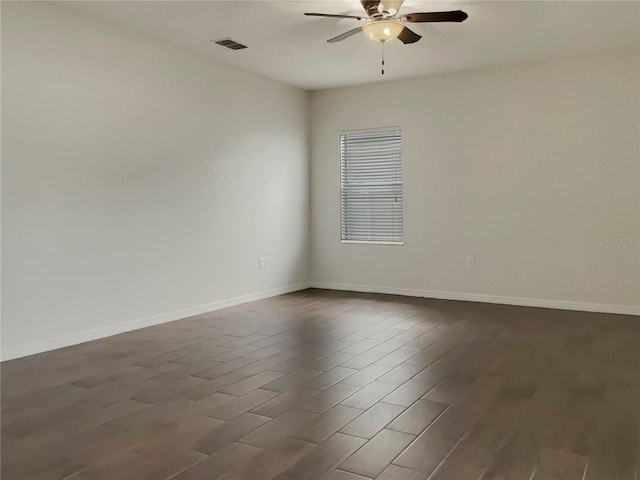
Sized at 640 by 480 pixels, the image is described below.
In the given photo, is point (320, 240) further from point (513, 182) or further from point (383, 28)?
point (383, 28)

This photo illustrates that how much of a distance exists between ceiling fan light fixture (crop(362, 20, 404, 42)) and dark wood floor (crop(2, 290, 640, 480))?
232cm

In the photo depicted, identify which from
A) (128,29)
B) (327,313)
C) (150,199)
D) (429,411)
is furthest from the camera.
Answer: (327,313)

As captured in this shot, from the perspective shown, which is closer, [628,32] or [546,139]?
[628,32]

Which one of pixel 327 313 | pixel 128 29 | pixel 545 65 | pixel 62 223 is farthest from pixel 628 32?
pixel 62 223

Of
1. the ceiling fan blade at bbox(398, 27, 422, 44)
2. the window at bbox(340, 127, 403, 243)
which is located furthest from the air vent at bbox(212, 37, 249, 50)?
the window at bbox(340, 127, 403, 243)

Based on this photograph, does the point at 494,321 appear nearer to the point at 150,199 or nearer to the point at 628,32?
the point at 628,32

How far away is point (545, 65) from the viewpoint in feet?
18.7

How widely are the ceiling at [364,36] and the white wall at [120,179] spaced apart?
339 mm

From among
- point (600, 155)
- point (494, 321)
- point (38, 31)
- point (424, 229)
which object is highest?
point (38, 31)

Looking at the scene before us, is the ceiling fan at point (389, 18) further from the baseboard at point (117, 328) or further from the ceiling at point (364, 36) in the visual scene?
the baseboard at point (117, 328)

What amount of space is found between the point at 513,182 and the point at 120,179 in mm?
4038

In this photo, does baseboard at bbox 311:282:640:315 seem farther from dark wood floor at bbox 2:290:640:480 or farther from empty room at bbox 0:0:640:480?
dark wood floor at bbox 2:290:640:480

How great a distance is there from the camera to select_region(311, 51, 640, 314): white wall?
17.8ft

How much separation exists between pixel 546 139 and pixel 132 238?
4294mm
